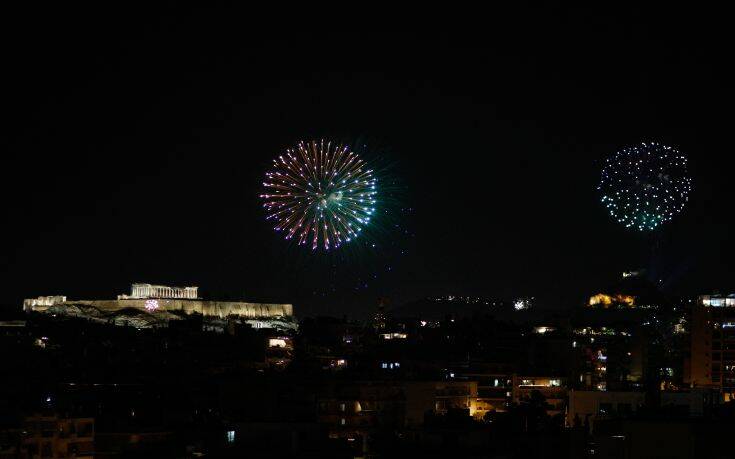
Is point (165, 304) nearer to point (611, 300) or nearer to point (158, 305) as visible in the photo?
point (158, 305)

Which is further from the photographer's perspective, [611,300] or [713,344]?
[611,300]

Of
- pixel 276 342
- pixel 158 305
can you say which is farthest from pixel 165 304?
pixel 276 342

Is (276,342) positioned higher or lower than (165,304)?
lower

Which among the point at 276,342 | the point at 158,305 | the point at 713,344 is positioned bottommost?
the point at 276,342

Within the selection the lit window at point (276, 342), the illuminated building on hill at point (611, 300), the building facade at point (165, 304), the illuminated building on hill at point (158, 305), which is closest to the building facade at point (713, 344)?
the lit window at point (276, 342)

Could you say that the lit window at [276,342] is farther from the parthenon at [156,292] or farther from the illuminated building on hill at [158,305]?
the parthenon at [156,292]

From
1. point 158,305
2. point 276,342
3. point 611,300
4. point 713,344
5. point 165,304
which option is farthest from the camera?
point 611,300

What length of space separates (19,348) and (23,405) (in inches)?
1553

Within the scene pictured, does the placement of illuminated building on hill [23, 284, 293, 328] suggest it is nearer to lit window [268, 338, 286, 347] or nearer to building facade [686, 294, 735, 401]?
lit window [268, 338, 286, 347]

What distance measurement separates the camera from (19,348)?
274 ft

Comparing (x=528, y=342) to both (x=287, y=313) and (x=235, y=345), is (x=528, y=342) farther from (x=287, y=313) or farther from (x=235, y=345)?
(x=287, y=313)

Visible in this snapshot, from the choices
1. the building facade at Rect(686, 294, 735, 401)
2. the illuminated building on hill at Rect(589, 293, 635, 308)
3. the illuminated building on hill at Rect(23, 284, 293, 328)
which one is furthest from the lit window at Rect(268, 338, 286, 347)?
the illuminated building on hill at Rect(589, 293, 635, 308)

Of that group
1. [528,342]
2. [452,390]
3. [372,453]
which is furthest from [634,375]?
[372,453]

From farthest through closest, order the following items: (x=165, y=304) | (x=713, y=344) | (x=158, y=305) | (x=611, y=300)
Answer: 1. (x=611, y=300)
2. (x=165, y=304)
3. (x=158, y=305)
4. (x=713, y=344)
